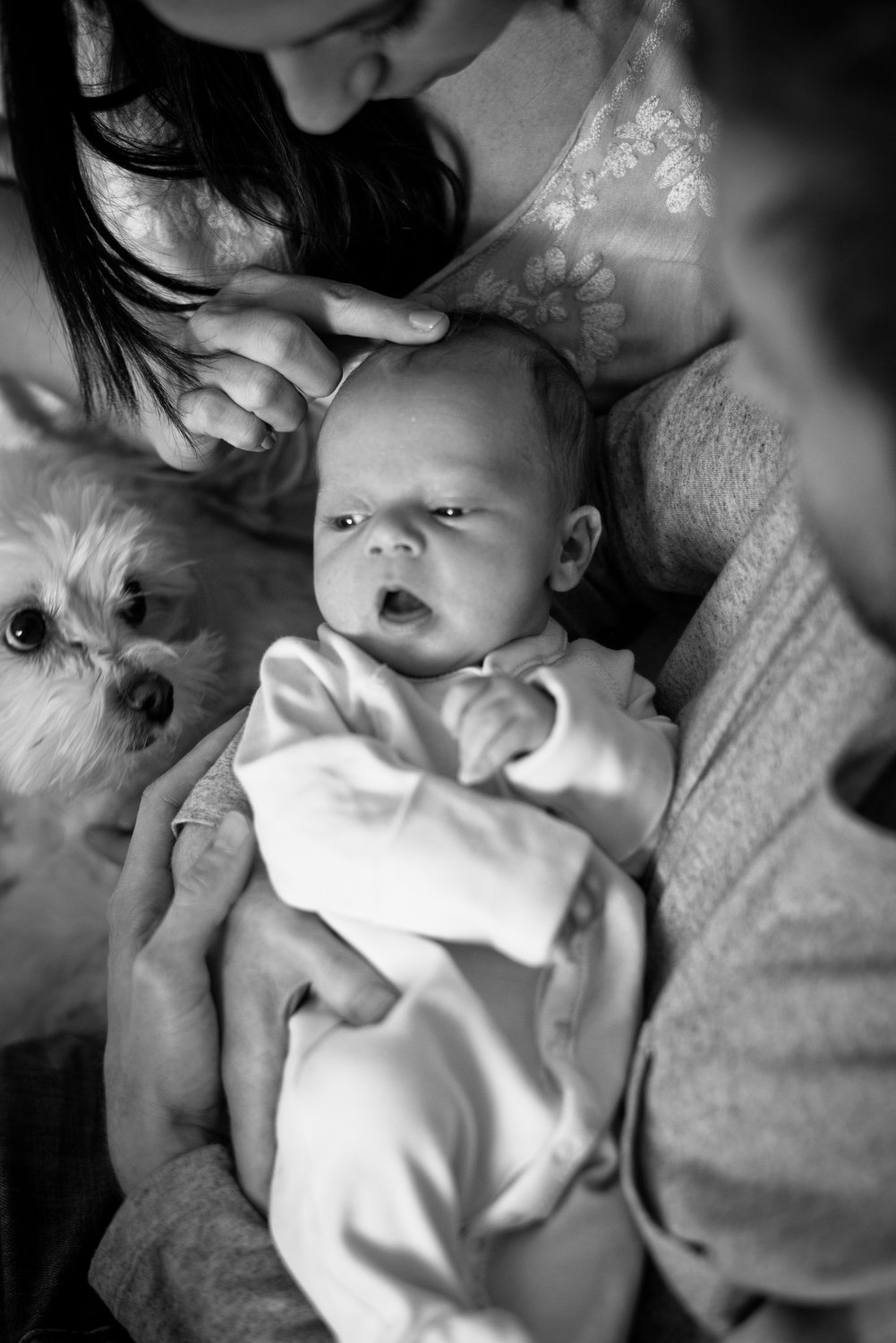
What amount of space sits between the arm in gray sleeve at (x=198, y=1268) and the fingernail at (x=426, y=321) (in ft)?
2.62

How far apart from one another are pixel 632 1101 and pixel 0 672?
2.82 feet

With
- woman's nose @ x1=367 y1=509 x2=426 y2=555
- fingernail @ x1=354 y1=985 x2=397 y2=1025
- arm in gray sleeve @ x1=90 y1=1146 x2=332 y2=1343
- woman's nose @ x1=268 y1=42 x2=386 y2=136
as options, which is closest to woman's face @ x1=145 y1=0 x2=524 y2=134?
woman's nose @ x1=268 y1=42 x2=386 y2=136

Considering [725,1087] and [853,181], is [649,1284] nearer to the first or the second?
[725,1087]

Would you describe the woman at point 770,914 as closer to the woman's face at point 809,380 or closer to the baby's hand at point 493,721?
the woman's face at point 809,380

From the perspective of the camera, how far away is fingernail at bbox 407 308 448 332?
1023 mm

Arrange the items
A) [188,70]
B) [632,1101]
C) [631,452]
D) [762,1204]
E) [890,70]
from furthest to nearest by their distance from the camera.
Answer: [631,452]
[188,70]
[632,1101]
[762,1204]
[890,70]

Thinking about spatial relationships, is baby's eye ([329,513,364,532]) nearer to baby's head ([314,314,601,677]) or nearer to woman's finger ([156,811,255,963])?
baby's head ([314,314,601,677])

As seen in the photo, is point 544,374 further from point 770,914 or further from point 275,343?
point 770,914

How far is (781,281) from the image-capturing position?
445 millimetres

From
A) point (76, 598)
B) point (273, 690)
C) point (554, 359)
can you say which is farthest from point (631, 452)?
point (76, 598)

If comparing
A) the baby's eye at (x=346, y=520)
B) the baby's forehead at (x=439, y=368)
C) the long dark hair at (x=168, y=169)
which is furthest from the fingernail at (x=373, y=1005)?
the long dark hair at (x=168, y=169)

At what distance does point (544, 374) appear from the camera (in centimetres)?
105

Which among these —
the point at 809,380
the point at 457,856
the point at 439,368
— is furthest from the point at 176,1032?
the point at 809,380

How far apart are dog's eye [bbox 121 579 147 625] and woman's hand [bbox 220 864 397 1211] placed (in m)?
0.47
